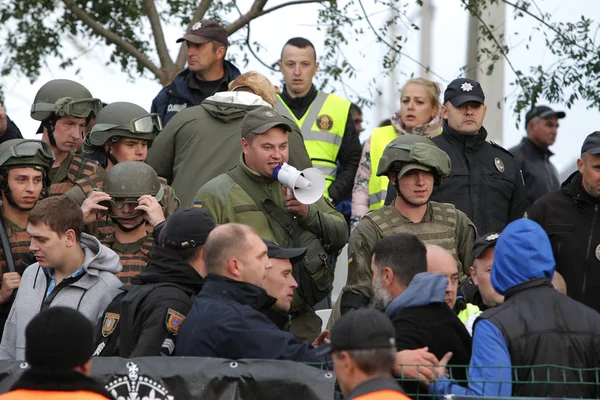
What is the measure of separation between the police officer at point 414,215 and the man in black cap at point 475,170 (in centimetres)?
75

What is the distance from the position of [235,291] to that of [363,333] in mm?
1458

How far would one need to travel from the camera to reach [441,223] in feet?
28.0

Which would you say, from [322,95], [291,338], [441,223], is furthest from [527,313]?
[322,95]

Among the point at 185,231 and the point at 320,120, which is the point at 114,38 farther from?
the point at 185,231

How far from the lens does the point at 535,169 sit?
13492 millimetres

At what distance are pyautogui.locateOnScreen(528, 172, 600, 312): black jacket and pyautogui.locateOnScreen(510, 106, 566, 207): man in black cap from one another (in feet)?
14.1

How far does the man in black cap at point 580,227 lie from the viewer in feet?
29.2

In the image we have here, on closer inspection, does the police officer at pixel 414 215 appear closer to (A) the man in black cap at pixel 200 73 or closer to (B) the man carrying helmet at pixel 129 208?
(B) the man carrying helmet at pixel 129 208

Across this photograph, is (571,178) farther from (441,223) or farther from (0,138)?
(0,138)

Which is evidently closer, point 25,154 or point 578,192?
point 25,154

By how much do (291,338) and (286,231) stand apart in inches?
76.7

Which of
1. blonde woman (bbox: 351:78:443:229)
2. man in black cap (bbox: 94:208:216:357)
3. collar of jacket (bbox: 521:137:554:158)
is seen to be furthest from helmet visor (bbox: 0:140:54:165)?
collar of jacket (bbox: 521:137:554:158)

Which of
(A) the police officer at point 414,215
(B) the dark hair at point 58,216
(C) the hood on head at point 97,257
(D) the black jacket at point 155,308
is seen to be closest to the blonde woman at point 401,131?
(A) the police officer at point 414,215

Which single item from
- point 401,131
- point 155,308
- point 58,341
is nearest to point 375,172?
point 401,131
